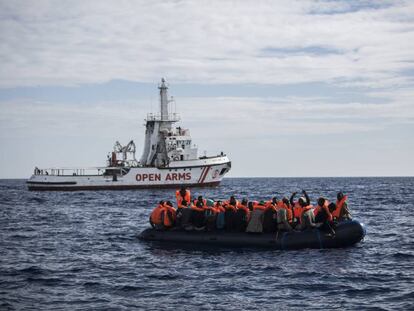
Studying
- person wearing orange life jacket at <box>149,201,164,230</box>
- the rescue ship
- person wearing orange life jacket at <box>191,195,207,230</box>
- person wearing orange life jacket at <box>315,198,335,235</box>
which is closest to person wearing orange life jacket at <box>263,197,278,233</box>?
person wearing orange life jacket at <box>315,198,335,235</box>

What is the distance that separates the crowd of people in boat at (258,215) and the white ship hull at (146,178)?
51426 millimetres

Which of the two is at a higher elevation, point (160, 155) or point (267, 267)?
point (160, 155)

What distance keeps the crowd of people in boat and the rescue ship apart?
169 feet

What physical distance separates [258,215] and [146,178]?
181ft

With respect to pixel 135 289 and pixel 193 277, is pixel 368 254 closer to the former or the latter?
pixel 193 277

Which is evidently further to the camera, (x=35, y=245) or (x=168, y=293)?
(x=35, y=245)

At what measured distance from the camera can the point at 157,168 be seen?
78500mm

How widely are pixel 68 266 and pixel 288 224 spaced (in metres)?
8.93

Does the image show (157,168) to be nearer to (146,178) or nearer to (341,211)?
(146,178)

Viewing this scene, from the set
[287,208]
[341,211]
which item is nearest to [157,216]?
[287,208]

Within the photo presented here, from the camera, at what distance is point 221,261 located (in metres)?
22.3

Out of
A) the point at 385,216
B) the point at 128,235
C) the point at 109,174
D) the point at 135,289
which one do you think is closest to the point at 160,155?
the point at 109,174

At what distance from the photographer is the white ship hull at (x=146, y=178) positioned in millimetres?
78750

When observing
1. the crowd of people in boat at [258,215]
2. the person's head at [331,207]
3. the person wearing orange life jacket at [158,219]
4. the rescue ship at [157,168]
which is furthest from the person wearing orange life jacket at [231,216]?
the rescue ship at [157,168]
